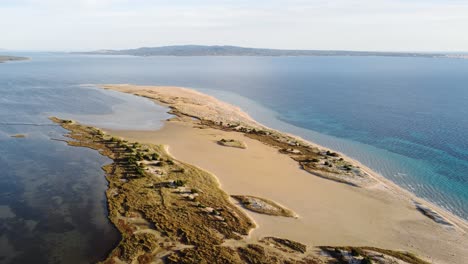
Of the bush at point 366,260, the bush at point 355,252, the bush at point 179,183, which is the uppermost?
the bush at point 179,183

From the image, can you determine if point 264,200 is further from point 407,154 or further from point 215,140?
point 407,154

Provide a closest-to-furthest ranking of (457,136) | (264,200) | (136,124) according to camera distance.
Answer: (264,200) < (457,136) < (136,124)

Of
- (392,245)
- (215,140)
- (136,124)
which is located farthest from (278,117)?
(392,245)

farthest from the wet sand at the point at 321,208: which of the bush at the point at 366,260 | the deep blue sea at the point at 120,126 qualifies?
the deep blue sea at the point at 120,126

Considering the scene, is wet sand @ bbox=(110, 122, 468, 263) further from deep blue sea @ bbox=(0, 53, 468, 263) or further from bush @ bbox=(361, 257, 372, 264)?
deep blue sea @ bbox=(0, 53, 468, 263)

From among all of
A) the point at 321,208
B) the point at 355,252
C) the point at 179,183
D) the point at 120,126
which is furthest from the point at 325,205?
the point at 120,126

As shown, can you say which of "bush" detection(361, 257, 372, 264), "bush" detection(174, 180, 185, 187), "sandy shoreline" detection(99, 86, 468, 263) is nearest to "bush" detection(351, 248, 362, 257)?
"bush" detection(361, 257, 372, 264)

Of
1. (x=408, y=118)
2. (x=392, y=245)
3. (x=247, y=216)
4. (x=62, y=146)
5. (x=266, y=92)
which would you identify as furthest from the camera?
(x=266, y=92)

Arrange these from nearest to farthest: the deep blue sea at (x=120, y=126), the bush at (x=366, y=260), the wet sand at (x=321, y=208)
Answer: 1. the bush at (x=366, y=260)
2. the wet sand at (x=321, y=208)
3. the deep blue sea at (x=120, y=126)

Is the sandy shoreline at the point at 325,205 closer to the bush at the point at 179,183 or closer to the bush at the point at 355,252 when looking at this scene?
the bush at the point at 355,252
